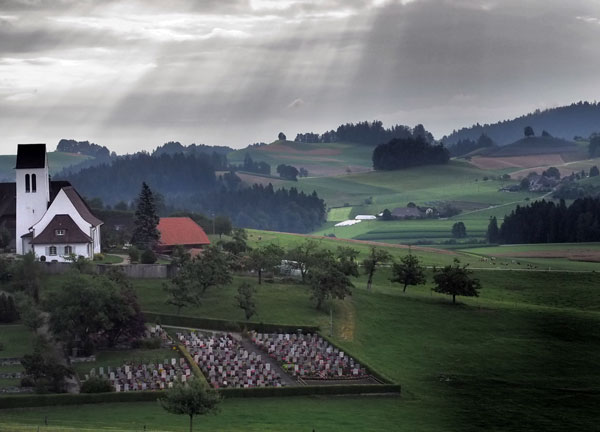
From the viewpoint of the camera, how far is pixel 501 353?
75500 millimetres

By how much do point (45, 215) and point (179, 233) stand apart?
19.8 m

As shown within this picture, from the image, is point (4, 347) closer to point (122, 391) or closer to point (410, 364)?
point (122, 391)

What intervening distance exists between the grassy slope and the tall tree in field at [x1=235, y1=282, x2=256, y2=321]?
1718mm

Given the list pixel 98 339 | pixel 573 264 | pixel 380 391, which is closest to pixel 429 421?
pixel 380 391

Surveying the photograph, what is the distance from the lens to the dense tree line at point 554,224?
147 metres

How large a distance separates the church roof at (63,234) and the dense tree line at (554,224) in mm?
84479

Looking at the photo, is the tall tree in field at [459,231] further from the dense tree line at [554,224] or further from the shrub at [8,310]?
the shrub at [8,310]

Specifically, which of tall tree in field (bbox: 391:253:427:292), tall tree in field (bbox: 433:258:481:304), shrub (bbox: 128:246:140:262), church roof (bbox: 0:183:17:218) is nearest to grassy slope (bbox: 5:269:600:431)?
tall tree in field (bbox: 391:253:427:292)

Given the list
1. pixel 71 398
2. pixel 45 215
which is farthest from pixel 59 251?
pixel 71 398

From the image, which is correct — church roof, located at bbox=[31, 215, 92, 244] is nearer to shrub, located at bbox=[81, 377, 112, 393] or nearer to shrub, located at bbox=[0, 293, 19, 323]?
shrub, located at bbox=[0, 293, 19, 323]

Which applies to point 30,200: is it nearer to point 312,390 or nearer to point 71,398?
point 71,398

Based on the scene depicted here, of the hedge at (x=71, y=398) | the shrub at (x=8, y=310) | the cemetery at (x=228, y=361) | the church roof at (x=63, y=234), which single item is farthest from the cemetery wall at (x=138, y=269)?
the hedge at (x=71, y=398)

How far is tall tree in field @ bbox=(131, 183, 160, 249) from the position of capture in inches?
4060

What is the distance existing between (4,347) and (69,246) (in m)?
24.6
